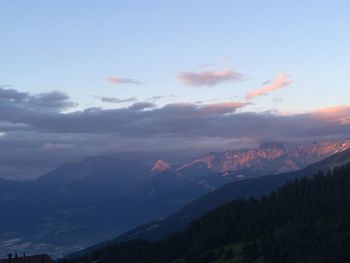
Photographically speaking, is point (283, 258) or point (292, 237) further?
point (292, 237)

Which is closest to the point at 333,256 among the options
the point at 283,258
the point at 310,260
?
the point at 310,260

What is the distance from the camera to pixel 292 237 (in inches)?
7840

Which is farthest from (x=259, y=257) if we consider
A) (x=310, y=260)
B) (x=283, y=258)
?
(x=310, y=260)

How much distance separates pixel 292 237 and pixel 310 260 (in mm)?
26437

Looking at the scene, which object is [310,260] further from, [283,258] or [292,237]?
[292,237]

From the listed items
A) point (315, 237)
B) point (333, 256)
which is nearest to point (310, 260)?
point (333, 256)

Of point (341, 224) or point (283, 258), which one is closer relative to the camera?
point (283, 258)

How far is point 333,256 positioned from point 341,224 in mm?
31055

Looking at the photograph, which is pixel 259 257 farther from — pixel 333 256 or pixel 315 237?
pixel 333 256

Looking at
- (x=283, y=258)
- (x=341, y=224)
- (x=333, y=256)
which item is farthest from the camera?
(x=341, y=224)

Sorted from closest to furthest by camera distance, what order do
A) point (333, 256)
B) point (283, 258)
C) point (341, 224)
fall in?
point (333, 256) < point (283, 258) < point (341, 224)

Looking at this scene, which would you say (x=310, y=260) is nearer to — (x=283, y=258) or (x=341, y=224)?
(x=283, y=258)

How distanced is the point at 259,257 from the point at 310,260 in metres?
25.1

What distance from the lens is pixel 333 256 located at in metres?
169
